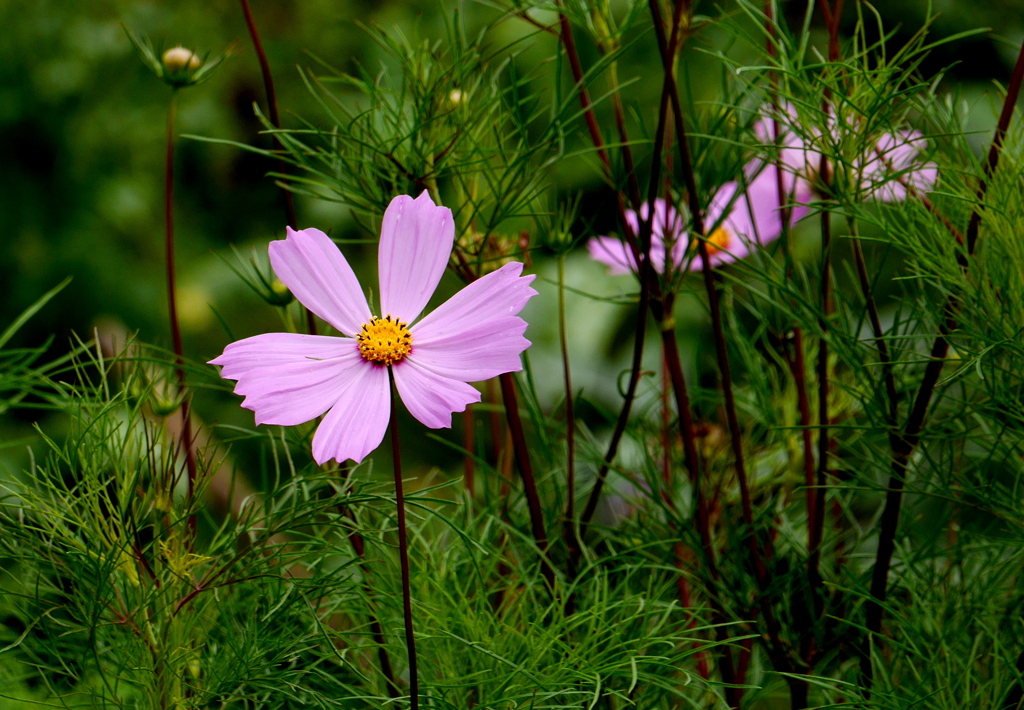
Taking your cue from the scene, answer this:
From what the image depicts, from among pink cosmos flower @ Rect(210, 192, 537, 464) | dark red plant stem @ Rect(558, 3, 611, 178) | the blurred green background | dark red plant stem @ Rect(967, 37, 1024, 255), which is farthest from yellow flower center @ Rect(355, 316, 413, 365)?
the blurred green background

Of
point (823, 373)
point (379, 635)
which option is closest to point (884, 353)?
point (823, 373)

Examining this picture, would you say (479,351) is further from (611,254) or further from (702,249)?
(611,254)

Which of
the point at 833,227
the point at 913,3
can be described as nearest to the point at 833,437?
the point at 833,227

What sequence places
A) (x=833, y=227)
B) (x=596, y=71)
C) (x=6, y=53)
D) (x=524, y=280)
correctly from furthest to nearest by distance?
(x=6, y=53) < (x=833, y=227) < (x=596, y=71) < (x=524, y=280)

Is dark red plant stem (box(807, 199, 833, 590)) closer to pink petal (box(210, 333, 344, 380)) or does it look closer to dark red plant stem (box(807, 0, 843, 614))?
dark red plant stem (box(807, 0, 843, 614))

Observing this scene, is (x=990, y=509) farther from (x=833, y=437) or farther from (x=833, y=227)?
(x=833, y=227)

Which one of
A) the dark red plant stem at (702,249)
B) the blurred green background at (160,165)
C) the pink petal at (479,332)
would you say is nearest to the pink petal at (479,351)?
the pink petal at (479,332)

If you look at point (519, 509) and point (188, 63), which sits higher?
point (188, 63)
